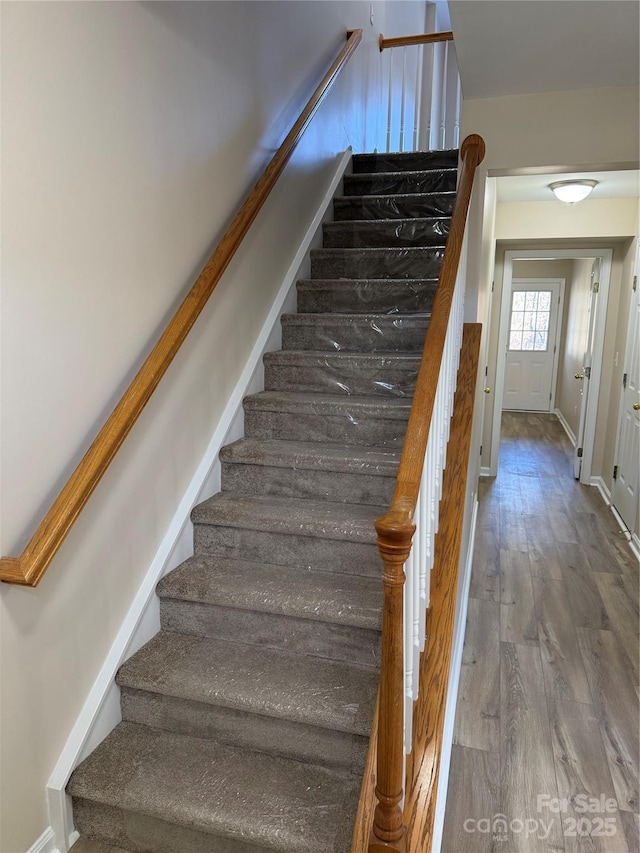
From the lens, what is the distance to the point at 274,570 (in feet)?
7.02

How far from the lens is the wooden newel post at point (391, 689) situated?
107 centimetres

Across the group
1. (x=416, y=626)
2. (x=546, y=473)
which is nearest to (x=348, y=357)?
(x=416, y=626)

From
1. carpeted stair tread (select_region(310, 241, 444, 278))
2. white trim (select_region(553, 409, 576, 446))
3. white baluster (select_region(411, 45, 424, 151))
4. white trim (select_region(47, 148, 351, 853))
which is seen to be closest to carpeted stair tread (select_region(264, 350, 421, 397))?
white trim (select_region(47, 148, 351, 853))

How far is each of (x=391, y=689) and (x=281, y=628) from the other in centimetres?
86

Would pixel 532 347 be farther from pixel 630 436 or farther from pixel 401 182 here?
pixel 401 182

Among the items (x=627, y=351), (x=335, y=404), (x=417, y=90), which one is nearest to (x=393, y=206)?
(x=335, y=404)

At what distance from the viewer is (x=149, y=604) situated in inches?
78.2

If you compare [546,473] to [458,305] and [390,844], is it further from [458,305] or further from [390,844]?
[390,844]

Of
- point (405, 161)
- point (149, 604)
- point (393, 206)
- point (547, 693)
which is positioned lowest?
point (547, 693)

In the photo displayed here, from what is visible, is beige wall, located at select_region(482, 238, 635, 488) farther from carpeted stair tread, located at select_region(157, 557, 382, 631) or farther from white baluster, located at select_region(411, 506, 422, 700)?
white baluster, located at select_region(411, 506, 422, 700)

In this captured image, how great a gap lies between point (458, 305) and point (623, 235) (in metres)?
3.25

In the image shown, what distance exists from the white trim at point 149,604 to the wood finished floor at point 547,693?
3.60 ft

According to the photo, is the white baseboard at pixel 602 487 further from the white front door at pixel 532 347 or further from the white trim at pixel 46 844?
the white trim at pixel 46 844

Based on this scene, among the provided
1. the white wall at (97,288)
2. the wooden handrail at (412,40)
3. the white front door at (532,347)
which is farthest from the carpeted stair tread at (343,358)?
the white front door at (532,347)
